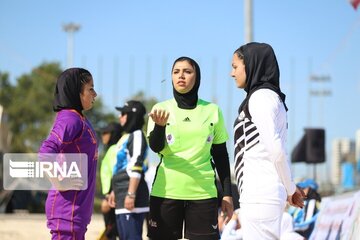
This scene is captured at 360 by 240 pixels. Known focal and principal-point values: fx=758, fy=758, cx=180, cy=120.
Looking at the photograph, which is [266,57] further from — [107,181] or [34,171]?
[107,181]

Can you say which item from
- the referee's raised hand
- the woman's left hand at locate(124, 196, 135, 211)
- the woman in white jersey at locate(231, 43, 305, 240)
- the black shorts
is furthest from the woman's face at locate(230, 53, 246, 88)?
the woman's left hand at locate(124, 196, 135, 211)

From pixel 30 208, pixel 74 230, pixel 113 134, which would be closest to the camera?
pixel 74 230

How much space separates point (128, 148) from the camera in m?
8.47

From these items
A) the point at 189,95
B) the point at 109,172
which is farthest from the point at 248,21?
the point at 189,95

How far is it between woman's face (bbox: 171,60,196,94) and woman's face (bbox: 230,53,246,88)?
1.10 metres

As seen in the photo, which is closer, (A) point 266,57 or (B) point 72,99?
(A) point 266,57

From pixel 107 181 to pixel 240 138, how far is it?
180 inches

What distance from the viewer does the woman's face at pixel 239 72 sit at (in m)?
5.09

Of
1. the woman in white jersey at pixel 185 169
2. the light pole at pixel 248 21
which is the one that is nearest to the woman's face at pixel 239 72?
the woman in white jersey at pixel 185 169

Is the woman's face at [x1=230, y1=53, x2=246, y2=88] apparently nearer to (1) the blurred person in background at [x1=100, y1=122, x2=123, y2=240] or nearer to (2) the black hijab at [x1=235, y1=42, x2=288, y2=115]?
(2) the black hijab at [x1=235, y1=42, x2=288, y2=115]

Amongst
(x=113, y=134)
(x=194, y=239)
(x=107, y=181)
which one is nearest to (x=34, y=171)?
(x=194, y=239)

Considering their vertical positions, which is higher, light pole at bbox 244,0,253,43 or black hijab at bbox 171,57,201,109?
light pole at bbox 244,0,253,43

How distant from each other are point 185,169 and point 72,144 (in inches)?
41.3

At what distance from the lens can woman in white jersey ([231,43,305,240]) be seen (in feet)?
15.6
